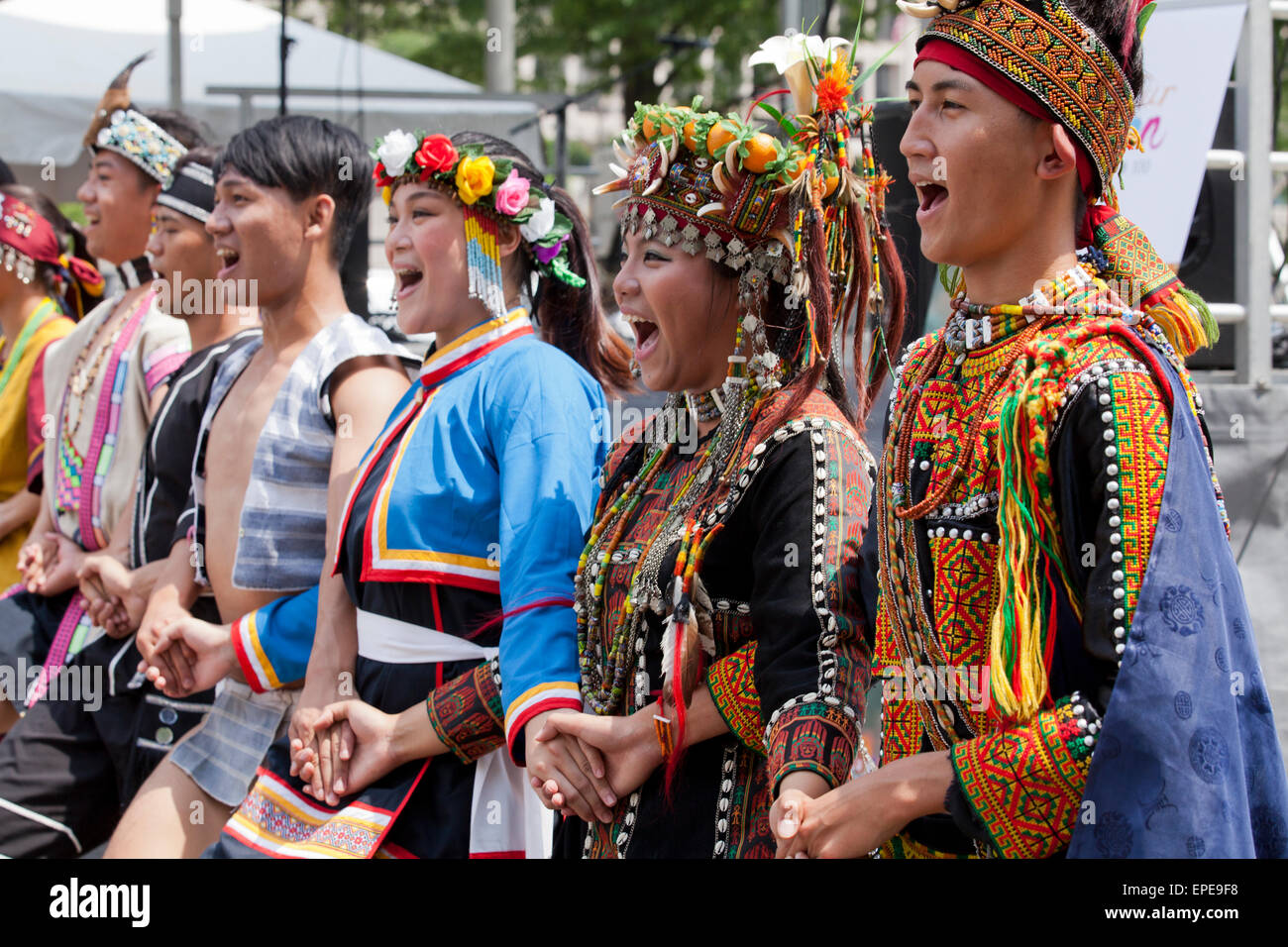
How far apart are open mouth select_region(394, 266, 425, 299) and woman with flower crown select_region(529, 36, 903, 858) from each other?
717 millimetres

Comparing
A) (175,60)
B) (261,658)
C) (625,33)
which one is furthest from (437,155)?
(625,33)

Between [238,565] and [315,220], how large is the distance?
930 millimetres

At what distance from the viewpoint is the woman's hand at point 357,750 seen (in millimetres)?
2770

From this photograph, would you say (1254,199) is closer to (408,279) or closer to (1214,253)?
(1214,253)

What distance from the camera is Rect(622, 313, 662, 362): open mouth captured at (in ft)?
8.00

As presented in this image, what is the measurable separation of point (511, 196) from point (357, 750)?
1.24 meters

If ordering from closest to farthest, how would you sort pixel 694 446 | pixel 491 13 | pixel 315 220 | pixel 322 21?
pixel 694 446 < pixel 315 220 < pixel 491 13 < pixel 322 21

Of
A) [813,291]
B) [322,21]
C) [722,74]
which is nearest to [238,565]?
[813,291]

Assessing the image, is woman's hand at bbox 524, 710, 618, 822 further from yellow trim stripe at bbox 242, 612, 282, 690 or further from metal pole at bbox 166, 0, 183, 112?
metal pole at bbox 166, 0, 183, 112

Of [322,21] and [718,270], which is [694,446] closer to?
[718,270]

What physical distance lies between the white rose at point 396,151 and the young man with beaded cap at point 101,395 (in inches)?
53.2

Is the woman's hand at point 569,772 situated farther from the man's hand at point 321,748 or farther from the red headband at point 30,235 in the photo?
the red headband at point 30,235

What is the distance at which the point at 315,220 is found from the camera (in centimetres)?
355
